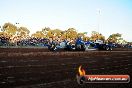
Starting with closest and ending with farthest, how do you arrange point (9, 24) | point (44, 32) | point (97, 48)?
1. point (97, 48)
2. point (9, 24)
3. point (44, 32)

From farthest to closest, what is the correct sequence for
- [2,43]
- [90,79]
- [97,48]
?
[2,43], [97,48], [90,79]

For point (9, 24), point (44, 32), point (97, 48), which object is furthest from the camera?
point (44, 32)

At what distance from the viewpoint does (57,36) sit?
409ft

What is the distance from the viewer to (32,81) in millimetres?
10555

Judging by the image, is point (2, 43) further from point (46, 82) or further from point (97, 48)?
point (46, 82)

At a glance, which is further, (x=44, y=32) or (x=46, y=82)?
(x=44, y=32)

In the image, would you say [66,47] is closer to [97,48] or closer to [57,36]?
[97,48]

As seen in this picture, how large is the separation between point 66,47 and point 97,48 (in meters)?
7.77

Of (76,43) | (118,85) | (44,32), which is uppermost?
(44,32)

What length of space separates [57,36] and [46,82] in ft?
375

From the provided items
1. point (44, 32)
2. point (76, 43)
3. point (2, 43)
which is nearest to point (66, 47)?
point (76, 43)

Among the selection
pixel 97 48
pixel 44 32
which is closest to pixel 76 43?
pixel 97 48

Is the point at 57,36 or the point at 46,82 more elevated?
the point at 57,36

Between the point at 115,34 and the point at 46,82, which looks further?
the point at 115,34
